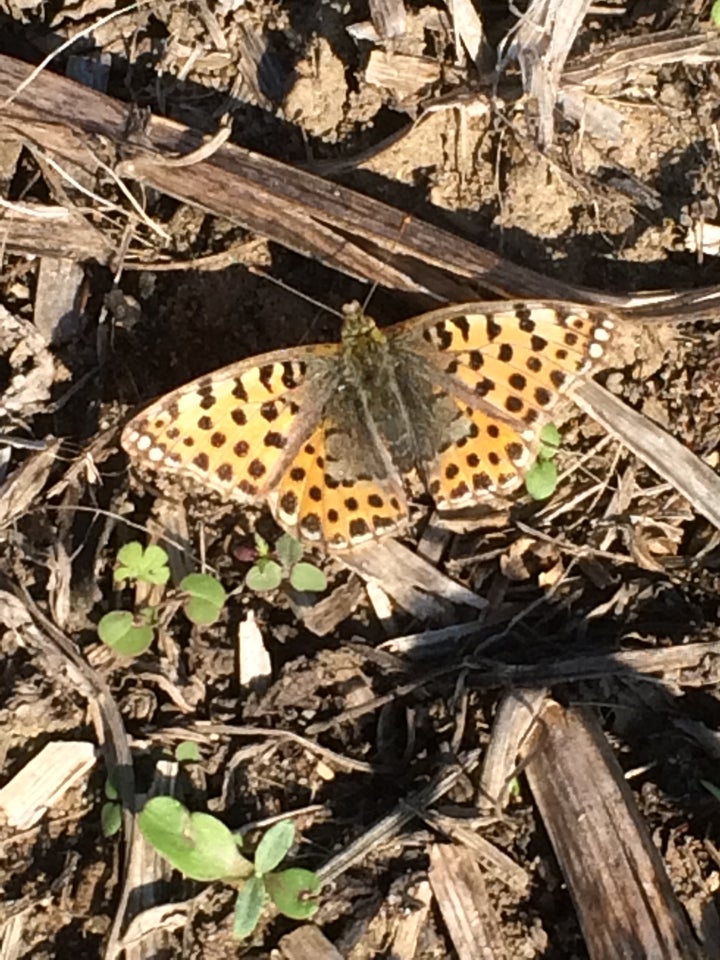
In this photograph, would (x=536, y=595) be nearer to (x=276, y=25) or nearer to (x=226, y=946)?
(x=226, y=946)

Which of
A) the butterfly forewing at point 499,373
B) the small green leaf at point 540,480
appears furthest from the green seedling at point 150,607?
the small green leaf at point 540,480

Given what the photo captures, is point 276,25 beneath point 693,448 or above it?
above

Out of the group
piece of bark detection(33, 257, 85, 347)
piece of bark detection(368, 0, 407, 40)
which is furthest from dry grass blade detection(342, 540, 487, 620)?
piece of bark detection(368, 0, 407, 40)

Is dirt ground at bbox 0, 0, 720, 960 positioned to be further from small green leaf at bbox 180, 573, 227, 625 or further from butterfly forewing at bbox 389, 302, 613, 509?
butterfly forewing at bbox 389, 302, 613, 509

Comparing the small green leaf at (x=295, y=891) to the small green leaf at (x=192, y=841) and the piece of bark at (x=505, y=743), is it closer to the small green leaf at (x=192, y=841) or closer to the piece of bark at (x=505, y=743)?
the small green leaf at (x=192, y=841)

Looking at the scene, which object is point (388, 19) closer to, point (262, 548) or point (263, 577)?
point (262, 548)

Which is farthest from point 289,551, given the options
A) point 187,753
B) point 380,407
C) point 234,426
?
point 187,753

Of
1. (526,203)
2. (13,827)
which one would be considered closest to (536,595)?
(526,203)
